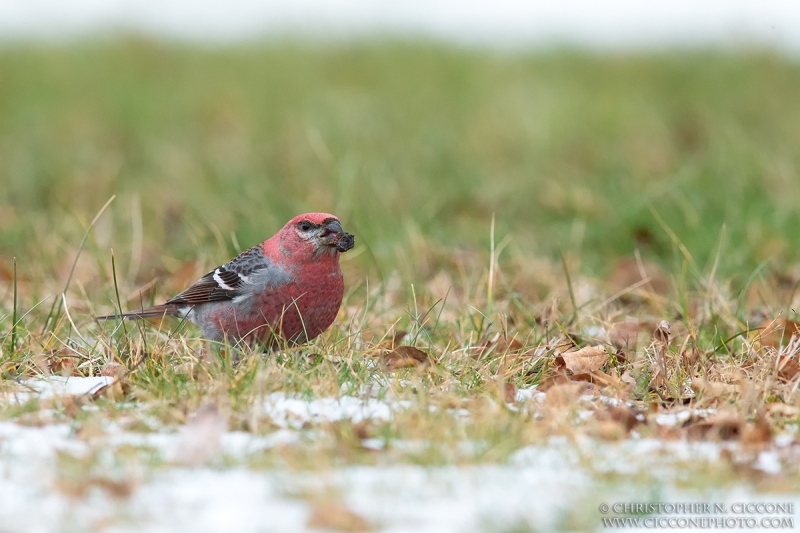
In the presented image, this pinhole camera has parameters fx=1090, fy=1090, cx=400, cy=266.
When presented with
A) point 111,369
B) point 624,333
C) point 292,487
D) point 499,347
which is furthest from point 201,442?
point 624,333

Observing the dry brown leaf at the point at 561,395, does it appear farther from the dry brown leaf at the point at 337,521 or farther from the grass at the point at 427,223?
the dry brown leaf at the point at 337,521

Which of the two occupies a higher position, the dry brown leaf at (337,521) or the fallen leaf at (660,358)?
the dry brown leaf at (337,521)

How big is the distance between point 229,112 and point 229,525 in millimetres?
7856

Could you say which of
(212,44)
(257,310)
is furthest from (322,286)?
(212,44)

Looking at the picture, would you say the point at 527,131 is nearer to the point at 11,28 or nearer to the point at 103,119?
the point at 103,119

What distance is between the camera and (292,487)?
9.63 feet

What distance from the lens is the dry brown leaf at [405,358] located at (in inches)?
168

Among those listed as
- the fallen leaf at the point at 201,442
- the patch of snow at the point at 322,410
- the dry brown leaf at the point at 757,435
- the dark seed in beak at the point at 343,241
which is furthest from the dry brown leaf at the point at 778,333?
the fallen leaf at the point at 201,442

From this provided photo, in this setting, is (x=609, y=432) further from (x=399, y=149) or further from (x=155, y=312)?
(x=399, y=149)

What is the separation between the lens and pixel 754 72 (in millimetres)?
10859

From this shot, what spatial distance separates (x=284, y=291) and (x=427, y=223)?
2.58m

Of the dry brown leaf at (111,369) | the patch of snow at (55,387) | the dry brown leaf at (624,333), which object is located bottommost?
the dry brown leaf at (624,333)

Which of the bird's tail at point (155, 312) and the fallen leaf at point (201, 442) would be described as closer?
the fallen leaf at point (201, 442)

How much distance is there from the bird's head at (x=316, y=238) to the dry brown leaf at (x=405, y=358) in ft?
1.94
